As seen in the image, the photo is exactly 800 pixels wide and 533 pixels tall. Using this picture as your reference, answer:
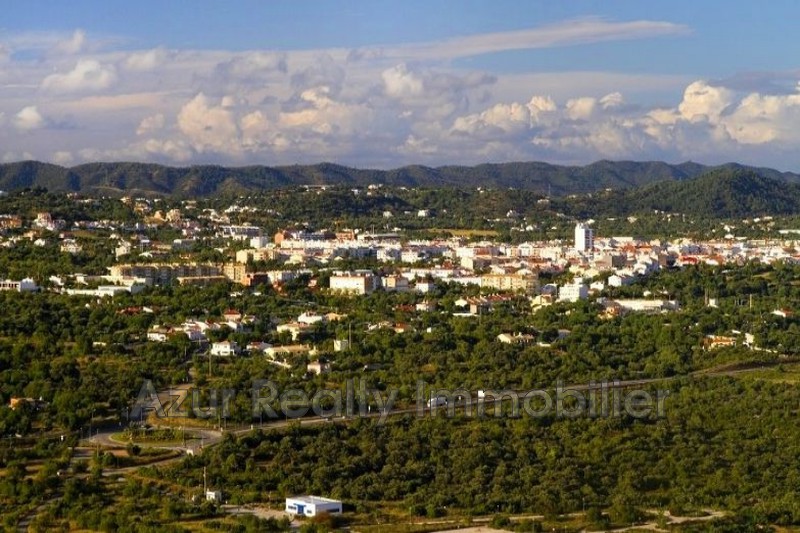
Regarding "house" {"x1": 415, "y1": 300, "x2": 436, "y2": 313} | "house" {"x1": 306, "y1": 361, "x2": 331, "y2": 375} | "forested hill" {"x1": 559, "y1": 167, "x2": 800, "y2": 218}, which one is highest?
"forested hill" {"x1": 559, "y1": 167, "x2": 800, "y2": 218}

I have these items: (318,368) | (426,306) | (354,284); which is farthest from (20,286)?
(318,368)

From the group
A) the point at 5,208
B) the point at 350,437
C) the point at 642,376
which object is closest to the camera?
the point at 350,437

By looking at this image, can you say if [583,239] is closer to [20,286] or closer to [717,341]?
[717,341]

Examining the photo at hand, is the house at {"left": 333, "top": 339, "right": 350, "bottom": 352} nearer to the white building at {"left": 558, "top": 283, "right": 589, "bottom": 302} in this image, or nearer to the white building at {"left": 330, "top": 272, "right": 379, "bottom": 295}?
the white building at {"left": 330, "top": 272, "right": 379, "bottom": 295}

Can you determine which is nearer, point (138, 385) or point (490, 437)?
point (490, 437)

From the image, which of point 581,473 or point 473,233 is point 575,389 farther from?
point 473,233

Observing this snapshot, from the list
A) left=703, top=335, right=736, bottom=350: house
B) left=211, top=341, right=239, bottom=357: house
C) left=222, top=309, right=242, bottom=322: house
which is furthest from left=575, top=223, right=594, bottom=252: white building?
left=211, top=341, right=239, bottom=357: house

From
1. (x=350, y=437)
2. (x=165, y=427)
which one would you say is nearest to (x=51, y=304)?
(x=165, y=427)

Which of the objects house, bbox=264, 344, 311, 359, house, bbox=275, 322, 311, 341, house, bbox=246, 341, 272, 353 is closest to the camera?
house, bbox=264, 344, 311, 359
